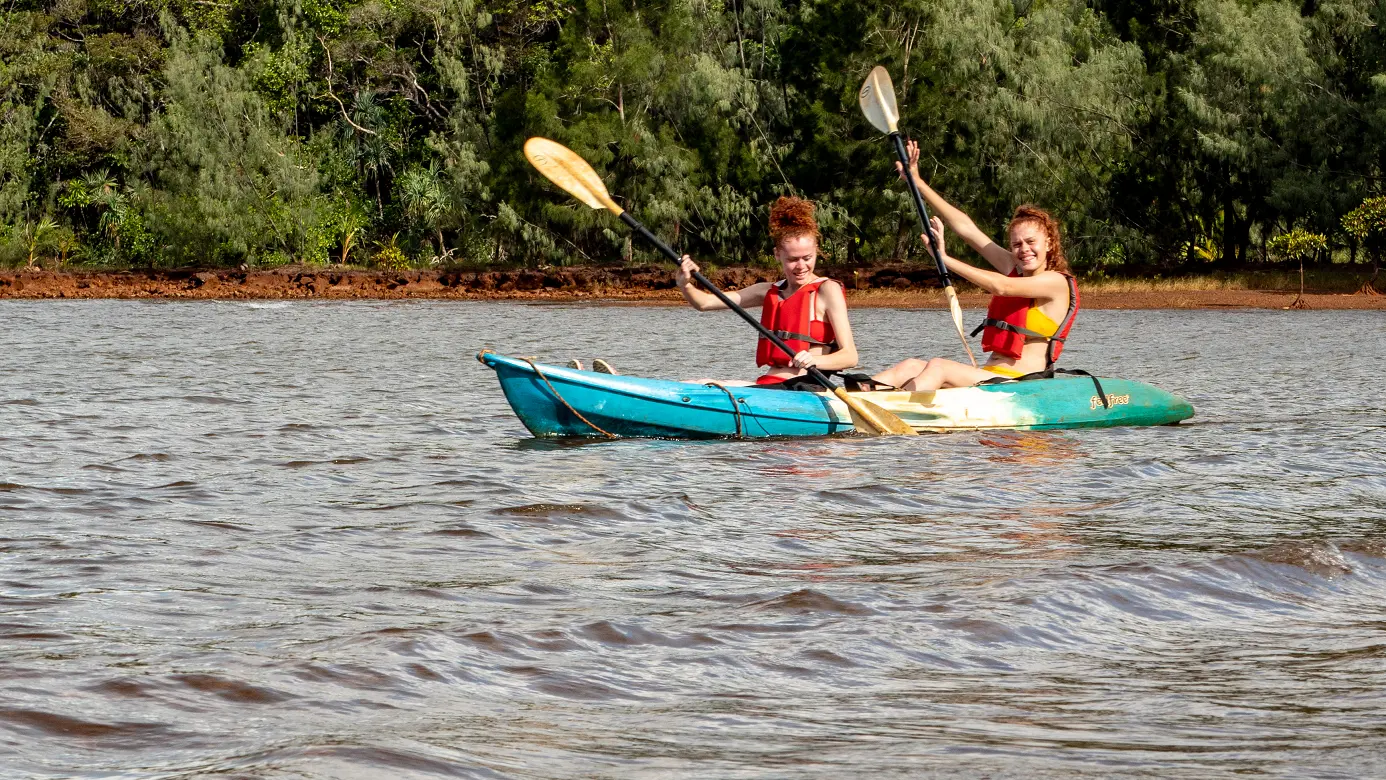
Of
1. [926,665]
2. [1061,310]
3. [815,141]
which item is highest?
[815,141]

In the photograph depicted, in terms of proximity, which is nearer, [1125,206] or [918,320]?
[918,320]

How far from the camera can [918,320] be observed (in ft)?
92.8

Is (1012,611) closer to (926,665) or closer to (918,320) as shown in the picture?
(926,665)

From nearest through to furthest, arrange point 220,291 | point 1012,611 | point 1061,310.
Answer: point 1012,611
point 1061,310
point 220,291

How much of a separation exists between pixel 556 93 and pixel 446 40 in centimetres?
608

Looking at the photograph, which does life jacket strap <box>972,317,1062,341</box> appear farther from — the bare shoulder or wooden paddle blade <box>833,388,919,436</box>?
wooden paddle blade <box>833,388,919,436</box>

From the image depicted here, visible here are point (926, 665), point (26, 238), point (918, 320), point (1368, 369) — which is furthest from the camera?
point (26, 238)

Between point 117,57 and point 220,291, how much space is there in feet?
36.6

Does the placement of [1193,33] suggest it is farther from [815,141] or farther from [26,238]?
[26,238]

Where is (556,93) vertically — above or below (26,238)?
above

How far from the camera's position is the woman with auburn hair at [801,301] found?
8094mm

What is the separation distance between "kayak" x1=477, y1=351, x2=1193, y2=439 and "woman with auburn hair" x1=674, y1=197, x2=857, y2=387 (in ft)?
0.81

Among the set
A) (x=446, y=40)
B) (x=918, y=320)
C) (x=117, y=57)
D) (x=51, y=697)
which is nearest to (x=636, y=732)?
(x=51, y=697)

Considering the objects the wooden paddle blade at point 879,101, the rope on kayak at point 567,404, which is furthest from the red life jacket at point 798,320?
the wooden paddle blade at point 879,101
